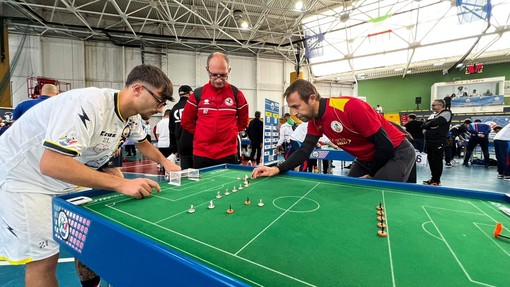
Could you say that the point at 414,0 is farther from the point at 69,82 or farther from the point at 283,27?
the point at 69,82

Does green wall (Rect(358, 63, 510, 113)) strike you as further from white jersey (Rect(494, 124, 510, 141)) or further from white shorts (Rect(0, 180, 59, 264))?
white shorts (Rect(0, 180, 59, 264))

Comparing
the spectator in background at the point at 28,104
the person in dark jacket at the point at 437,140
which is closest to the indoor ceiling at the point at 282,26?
the person in dark jacket at the point at 437,140

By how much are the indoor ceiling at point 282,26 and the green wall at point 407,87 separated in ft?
1.87

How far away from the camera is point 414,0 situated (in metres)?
10.8

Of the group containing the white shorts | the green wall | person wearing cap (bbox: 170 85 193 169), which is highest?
the green wall

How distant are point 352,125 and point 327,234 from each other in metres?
1.20

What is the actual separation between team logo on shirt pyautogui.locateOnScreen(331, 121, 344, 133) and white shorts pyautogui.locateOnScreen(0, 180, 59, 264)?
1.91 m

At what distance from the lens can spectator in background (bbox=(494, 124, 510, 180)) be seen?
587 centimetres

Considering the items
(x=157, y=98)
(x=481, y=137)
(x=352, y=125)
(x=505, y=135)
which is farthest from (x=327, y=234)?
(x=481, y=137)

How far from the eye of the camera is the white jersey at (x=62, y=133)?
3.58 ft

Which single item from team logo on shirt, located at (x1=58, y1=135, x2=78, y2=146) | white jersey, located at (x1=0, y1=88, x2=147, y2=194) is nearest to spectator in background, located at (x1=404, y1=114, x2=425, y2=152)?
white jersey, located at (x1=0, y1=88, x2=147, y2=194)

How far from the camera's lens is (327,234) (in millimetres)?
914

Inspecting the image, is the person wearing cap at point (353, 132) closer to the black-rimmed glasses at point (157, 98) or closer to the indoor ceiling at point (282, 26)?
the black-rimmed glasses at point (157, 98)

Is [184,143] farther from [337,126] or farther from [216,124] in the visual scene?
[337,126]
